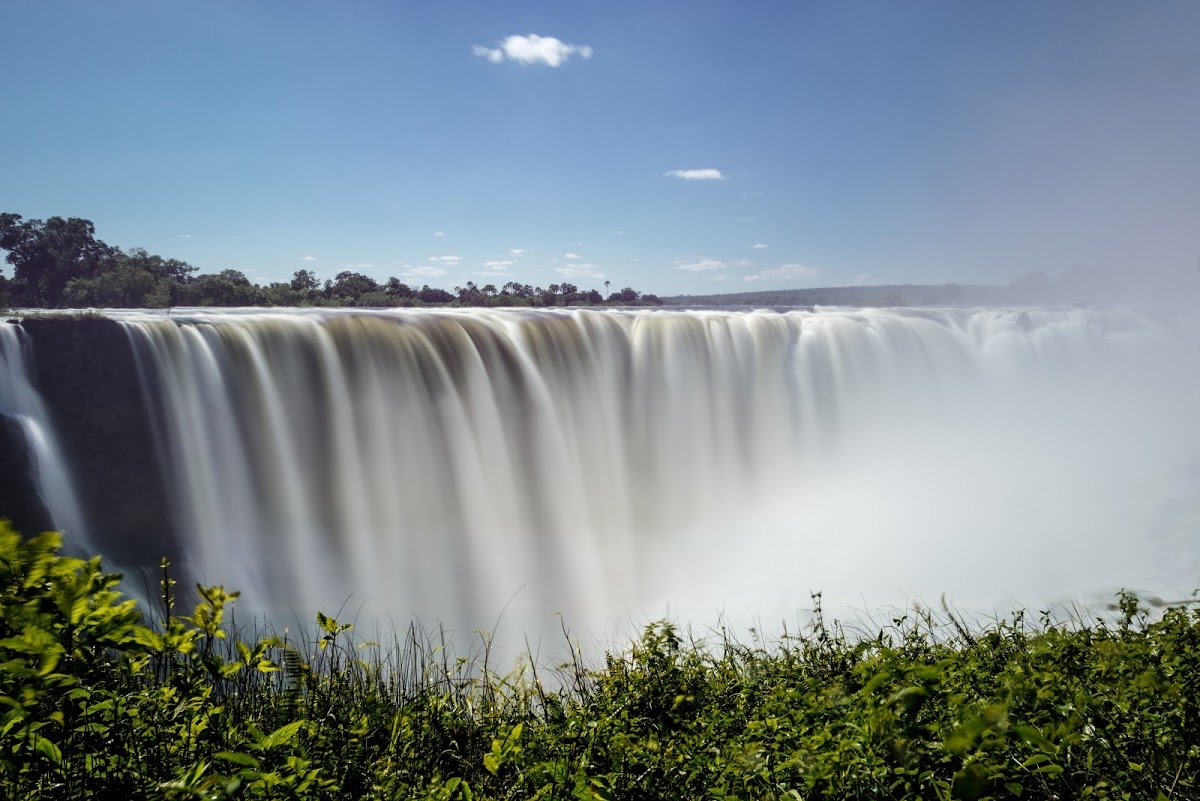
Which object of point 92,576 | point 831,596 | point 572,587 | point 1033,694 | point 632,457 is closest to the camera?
point 92,576

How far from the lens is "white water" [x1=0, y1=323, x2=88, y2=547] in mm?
8086

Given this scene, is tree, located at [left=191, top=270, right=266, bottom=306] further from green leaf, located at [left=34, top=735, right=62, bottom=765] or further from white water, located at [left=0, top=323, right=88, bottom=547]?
green leaf, located at [left=34, top=735, right=62, bottom=765]

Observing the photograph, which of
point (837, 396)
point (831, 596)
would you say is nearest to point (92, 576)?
point (831, 596)

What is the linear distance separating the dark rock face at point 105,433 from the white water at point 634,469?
0.96 ft

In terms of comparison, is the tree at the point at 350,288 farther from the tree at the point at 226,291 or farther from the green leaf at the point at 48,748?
the green leaf at the point at 48,748

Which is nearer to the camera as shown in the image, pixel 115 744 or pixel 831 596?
pixel 115 744

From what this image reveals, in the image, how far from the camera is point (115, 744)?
1.97 m

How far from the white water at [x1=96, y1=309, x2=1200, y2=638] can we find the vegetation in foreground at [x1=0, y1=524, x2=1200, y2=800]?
623 cm

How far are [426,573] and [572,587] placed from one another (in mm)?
2355

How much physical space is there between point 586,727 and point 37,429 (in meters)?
9.15

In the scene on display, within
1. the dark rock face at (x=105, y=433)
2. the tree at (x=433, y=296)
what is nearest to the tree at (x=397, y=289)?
the tree at (x=433, y=296)

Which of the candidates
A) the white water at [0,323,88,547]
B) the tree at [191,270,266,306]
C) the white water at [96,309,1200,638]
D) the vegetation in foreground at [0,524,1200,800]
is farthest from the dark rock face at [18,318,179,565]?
the tree at [191,270,266,306]

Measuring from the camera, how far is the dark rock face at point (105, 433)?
8438 mm

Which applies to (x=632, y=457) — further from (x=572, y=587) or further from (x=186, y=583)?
(x=186, y=583)
